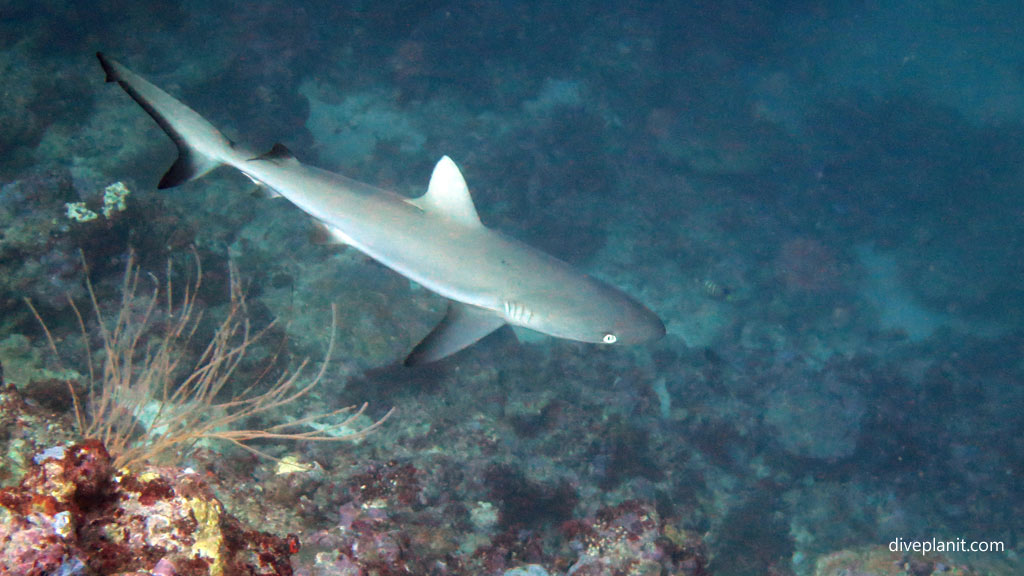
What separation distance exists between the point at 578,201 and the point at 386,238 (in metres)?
11.0

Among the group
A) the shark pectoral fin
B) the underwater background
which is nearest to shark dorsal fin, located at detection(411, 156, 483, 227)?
the shark pectoral fin

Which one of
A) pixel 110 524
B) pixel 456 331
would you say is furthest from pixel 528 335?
pixel 110 524

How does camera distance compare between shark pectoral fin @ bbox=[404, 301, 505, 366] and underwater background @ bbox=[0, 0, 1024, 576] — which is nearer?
shark pectoral fin @ bbox=[404, 301, 505, 366]

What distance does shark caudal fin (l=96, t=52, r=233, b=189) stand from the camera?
382 cm

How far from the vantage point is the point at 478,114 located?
52.3 ft

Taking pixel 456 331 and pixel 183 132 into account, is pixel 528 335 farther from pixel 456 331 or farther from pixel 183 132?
pixel 183 132

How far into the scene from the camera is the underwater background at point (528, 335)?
13.6 feet

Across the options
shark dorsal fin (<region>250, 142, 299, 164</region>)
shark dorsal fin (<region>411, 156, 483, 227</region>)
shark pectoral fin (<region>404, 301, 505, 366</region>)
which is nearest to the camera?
shark dorsal fin (<region>250, 142, 299, 164</region>)

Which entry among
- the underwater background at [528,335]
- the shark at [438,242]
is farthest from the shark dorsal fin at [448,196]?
the underwater background at [528,335]

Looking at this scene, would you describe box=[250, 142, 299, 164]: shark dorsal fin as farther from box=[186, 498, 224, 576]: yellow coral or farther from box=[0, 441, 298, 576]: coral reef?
box=[186, 498, 224, 576]: yellow coral

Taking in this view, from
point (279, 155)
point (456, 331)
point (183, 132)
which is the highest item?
point (183, 132)

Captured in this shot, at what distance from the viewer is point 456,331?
416 cm

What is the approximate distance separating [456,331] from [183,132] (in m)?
2.89

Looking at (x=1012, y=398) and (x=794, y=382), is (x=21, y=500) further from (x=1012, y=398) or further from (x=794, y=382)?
(x=1012, y=398)
